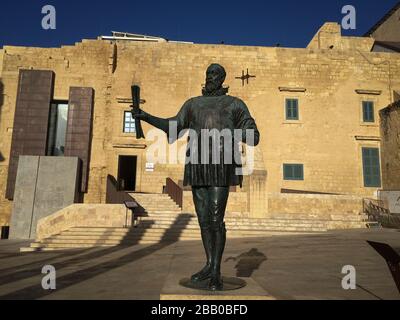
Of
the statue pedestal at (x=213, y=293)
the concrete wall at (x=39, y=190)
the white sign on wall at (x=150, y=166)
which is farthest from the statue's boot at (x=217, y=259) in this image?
the white sign on wall at (x=150, y=166)

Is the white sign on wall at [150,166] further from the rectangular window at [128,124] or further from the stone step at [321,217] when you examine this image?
the stone step at [321,217]

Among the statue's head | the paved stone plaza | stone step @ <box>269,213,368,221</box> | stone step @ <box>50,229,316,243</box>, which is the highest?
the statue's head

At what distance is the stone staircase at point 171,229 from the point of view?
1048 cm

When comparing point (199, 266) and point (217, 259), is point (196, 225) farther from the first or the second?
point (217, 259)

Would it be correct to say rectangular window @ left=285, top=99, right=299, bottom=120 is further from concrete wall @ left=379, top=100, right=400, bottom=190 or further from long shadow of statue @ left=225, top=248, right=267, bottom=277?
long shadow of statue @ left=225, top=248, right=267, bottom=277

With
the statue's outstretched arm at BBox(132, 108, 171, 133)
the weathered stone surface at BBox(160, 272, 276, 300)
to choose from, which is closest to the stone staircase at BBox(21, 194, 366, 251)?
the statue's outstretched arm at BBox(132, 108, 171, 133)

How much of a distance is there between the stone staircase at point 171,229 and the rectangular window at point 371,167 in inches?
260

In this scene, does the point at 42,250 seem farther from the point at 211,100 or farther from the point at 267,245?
the point at 211,100

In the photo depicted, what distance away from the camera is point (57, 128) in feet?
67.2

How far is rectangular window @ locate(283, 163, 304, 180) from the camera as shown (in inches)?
811

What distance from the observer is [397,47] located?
2414 centimetres

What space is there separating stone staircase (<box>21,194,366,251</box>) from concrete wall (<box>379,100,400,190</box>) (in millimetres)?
6101
